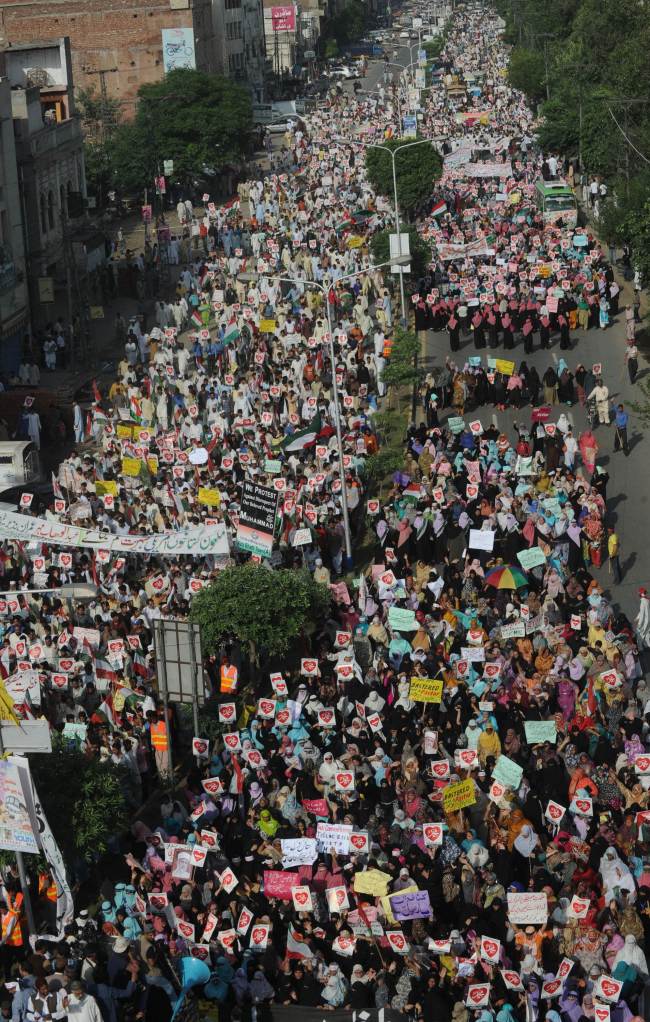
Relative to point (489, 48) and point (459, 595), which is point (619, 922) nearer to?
point (459, 595)

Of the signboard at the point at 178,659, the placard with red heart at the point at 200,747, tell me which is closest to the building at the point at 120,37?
the signboard at the point at 178,659

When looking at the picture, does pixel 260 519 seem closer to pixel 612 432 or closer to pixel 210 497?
pixel 210 497

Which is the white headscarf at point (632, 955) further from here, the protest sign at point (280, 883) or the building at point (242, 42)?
the building at point (242, 42)

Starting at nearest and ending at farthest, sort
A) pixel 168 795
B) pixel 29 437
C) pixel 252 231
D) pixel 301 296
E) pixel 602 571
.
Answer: pixel 168 795, pixel 602 571, pixel 29 437, pixel 301 296, pixel 252 231

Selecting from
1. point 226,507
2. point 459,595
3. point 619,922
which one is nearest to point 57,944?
point 619,922

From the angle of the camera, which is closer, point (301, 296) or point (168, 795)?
point (168, 795)

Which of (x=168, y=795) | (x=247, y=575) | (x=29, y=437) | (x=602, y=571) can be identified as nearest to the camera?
(x=168, y=795)

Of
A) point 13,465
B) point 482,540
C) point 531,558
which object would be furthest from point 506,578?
point 13,465

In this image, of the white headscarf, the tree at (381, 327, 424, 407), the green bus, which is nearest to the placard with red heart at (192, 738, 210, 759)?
the white headscarf
